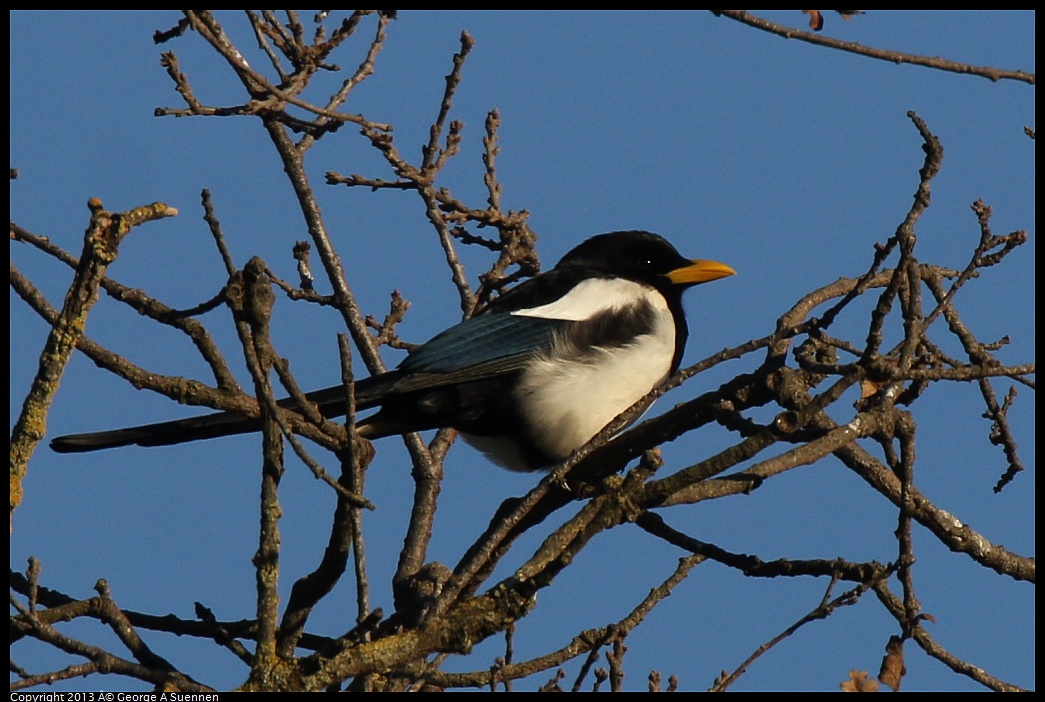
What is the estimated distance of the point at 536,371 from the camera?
477cm

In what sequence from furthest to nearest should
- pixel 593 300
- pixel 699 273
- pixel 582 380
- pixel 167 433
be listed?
1. pixel 699 273
2. pixel 593 300
3. pixel 582 380
4. pixel 167 433

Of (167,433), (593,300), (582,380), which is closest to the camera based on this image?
(167,433)

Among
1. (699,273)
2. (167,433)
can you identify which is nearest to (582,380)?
(699,273)

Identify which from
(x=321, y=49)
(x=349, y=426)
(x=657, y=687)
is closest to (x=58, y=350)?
(x=349, y=426)

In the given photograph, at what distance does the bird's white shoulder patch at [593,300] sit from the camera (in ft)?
16.1

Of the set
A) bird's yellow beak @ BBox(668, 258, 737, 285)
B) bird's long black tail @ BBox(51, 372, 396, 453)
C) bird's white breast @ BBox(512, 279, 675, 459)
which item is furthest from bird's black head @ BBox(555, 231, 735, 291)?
bird's long black tail @ BBox(51, 372, 396, 453)

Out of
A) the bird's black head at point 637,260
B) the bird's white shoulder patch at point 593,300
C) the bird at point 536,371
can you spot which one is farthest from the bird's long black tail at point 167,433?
the bird's black head at point 637,260

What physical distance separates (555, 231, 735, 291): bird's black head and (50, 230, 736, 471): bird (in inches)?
8.1

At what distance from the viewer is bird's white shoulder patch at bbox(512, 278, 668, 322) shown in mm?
4914

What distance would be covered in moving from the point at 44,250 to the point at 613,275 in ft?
7.96

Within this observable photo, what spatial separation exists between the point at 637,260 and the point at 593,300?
0.51 meters

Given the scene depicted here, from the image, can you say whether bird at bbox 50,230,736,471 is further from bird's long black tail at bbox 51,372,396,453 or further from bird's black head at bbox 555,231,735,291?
bird's long black tail at bbox 51,372,396,453

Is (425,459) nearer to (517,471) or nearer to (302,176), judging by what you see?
(517,471)

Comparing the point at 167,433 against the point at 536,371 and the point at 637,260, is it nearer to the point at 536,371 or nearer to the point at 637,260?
the point at 536,371
